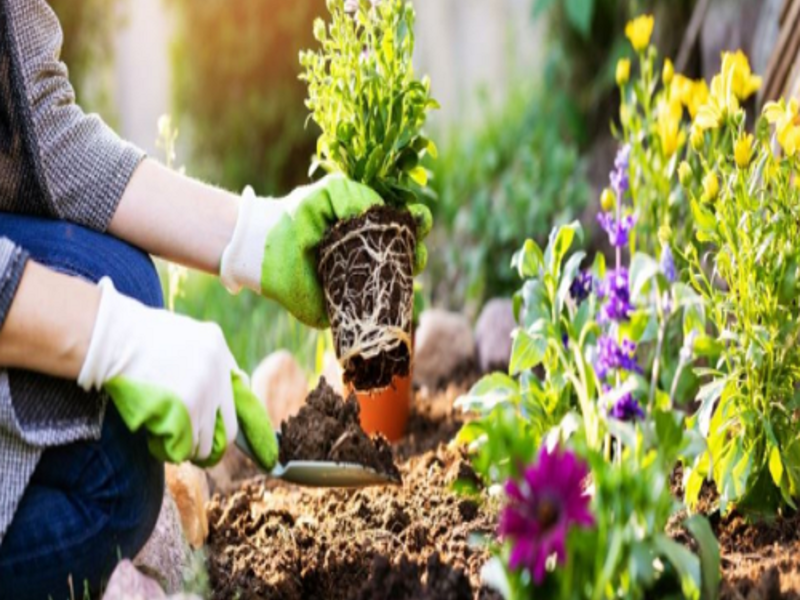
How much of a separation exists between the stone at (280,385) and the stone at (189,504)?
524 mm

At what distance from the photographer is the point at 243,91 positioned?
4.24 m

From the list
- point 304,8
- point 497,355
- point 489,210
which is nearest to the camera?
point 497,355

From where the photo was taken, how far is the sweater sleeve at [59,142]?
65.9 inches

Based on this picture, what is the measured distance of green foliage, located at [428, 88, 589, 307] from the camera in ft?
11.5

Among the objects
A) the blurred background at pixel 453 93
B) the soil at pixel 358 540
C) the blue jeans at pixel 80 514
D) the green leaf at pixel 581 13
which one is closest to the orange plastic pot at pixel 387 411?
the soil at pixel 358 540

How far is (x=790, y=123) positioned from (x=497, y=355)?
4.69ft

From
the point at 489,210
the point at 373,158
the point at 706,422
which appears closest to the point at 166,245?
the point at 373,158

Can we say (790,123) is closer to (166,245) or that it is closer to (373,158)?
(373,158)

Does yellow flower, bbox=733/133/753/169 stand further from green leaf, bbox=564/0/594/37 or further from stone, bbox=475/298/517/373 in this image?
green leaf, bbox=564/0/594/37

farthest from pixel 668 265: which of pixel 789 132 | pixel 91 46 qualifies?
pixel 91 46

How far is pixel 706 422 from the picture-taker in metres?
1.72

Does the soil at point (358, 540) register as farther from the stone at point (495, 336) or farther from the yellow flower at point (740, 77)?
the stone at point (495, 336)

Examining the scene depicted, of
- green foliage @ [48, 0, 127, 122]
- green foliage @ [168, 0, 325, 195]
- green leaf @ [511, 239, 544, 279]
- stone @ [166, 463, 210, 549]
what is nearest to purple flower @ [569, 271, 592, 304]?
green leaf @ [511, 239, 544, 279]

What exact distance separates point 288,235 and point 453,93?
267 cm
